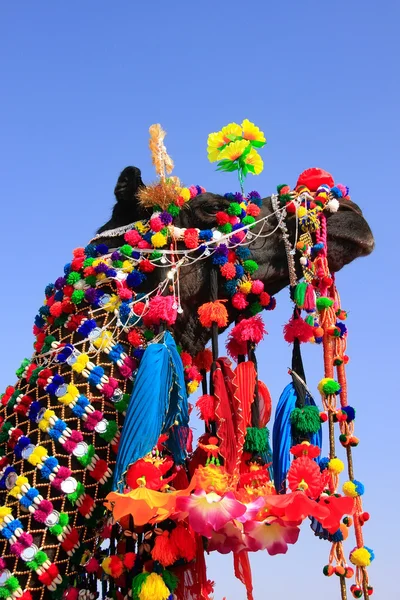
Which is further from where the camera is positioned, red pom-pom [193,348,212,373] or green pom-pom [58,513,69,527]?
red pom-pom [193,348,212,373]

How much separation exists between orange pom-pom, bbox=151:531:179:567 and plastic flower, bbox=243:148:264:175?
2206mm

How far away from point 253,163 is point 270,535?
7.48 ft

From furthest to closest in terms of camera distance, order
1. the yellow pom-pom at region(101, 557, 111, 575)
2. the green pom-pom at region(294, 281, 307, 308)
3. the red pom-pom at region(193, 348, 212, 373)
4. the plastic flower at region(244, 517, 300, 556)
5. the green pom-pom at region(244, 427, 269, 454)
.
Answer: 1. the red pom-pom at region(193, 348, 212, 373)
2. the green pom-pom at region(294, 281, 307, 308)
3. the green pom-pom at region(244, 427, 269, 454)
4. the yellow pom-pom at region(101, 557, 111, 575)
5. the plastic flower at region(244, 517, 300, 556)

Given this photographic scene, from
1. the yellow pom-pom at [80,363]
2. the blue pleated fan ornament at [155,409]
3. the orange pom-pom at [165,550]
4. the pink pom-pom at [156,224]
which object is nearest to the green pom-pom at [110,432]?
the blue pleated fan ornament at [155,409]

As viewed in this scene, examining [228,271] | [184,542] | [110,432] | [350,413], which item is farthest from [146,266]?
[184,542]

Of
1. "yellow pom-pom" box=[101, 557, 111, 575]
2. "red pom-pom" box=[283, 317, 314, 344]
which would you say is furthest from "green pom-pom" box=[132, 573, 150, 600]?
"red pom-pom" box=[283, 317, 314, 344]

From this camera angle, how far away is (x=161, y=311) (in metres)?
4.64

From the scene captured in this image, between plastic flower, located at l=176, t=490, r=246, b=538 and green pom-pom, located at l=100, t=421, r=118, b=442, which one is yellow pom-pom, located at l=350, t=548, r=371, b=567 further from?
green pom-pom, located at l=100, t=421, r=118, b=442

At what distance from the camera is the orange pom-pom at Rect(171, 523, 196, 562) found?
4293mm

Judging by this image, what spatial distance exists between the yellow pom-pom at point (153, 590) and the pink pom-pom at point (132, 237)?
5.98 ft

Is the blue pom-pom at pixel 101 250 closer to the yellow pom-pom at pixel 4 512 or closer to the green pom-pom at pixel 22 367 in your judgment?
the green pom-pom at pixel 22 367

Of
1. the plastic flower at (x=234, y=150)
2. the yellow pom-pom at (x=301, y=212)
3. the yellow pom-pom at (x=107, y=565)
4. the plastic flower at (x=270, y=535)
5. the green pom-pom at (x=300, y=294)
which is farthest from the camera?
the plastic flower at (x=234, y=150)

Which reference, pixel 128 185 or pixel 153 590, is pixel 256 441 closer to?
pixel 153 590

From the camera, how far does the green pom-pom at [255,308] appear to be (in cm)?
495
